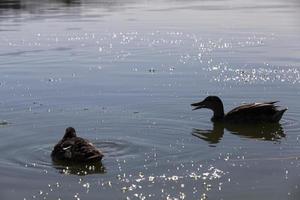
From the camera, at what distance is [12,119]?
14477 millimetres

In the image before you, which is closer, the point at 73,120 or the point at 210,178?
the point at 210,178

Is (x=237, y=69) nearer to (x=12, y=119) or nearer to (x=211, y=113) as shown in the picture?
(x=211, y=113)

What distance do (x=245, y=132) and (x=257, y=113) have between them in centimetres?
79

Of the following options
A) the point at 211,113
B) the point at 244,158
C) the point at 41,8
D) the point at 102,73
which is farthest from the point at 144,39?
the point at 41,8

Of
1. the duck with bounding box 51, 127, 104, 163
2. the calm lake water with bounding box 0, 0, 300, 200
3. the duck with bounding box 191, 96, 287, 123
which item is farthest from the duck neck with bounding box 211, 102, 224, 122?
the duck with bounding box 51, 127, 104, 163

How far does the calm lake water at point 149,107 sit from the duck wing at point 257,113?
214 mm

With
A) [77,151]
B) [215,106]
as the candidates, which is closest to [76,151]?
[77,151]

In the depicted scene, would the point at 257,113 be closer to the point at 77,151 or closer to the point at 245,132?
the point at 245,132

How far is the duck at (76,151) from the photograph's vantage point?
10953 mm

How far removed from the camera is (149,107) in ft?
50.7

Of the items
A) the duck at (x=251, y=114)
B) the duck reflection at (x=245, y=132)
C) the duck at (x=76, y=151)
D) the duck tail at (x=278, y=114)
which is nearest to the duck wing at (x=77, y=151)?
the duck at (x=76, y=151)

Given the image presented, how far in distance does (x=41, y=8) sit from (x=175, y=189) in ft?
131

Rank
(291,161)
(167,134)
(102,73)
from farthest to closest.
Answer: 1. (102,73)
2. (167,134)
3. (291,161)

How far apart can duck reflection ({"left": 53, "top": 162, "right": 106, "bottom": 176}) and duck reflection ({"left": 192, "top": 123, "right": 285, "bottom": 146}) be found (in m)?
2.46
